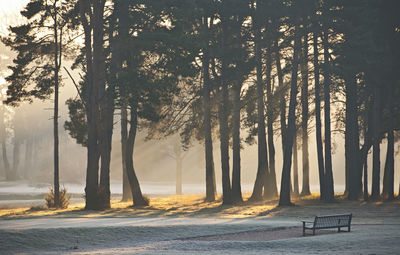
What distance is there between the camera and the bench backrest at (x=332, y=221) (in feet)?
64.8

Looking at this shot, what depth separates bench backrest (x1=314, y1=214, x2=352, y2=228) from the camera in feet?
64.8

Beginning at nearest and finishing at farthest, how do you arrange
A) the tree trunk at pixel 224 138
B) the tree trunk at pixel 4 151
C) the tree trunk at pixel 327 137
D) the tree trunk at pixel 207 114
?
1. the tree trunk at pixel 224 138
2. the tree trunk at pixel 327 137
3. the tree trunk at pixel 207 114
4. the tree trunk at pixel 4 151

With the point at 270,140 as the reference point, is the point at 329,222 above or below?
below

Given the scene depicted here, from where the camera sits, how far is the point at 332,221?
20.1 m

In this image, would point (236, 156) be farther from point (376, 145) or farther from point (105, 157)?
point (105, 157)

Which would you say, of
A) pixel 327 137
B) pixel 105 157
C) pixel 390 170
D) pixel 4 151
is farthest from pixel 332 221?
pixel 4 151

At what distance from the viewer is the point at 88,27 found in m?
29.6

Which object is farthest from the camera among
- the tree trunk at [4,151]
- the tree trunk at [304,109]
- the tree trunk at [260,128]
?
the tree trunk at [4,151]

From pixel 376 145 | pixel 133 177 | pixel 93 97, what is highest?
pixel 93 97

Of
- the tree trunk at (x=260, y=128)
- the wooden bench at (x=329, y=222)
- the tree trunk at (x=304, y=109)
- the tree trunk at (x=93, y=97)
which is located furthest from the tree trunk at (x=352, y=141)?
the wooden bench at (x=329, y=222)

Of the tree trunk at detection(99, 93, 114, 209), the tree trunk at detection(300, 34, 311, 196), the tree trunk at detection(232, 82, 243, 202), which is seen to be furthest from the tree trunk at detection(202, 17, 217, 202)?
the tree trunk at detection(99, 93, 114, 209)

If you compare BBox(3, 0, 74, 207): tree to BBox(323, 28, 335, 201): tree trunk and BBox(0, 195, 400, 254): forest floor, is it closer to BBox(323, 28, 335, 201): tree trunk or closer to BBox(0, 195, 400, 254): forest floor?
BBox(0, 195, 400, 254): forest floor

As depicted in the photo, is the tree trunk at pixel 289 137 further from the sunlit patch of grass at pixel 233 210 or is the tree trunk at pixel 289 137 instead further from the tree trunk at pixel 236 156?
the tree trunk at pixel 236 156

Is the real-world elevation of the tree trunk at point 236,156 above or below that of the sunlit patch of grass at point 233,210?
above
